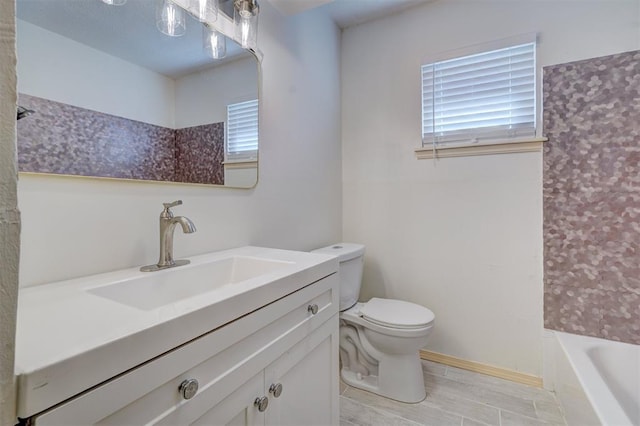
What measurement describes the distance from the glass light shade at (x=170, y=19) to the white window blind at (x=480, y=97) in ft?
5.07

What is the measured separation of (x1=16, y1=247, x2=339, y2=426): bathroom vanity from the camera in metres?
0.43

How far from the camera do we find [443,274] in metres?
2.02

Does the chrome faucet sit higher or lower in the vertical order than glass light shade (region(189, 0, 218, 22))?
lower

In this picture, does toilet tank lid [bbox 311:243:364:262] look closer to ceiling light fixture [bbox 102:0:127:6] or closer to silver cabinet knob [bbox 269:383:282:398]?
silver cabinet knob [bbox 269:383:282:398]

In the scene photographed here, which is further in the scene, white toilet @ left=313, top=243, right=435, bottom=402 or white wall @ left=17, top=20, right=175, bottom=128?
white toilet @ left=313, top=243, right=435, bottom=402

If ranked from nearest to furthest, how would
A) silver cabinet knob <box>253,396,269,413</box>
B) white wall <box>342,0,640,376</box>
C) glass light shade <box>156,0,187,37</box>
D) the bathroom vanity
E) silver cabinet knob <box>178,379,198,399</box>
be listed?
the bathroom vanity, silver cabinet knob <box>178,379,198,399</box>, silver cabinet knob <box>253,396,269,413</box>, glass light shade <box>156,0,187,37</box>, white wall <box>342,0,640,376</box>

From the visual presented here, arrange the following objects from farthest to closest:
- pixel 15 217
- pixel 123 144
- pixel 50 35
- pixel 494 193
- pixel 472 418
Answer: pixel 494 193 → pixel 472 418 → pixel 123 144 → pixel 50 35 → pixel 15 217

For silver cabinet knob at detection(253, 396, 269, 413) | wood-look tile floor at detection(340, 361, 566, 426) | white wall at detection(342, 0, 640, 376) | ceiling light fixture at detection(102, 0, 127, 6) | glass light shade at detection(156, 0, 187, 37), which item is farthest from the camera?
white wall at detection(342, 0, 640, 376)

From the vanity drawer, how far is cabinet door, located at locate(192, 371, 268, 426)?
0.02 metres

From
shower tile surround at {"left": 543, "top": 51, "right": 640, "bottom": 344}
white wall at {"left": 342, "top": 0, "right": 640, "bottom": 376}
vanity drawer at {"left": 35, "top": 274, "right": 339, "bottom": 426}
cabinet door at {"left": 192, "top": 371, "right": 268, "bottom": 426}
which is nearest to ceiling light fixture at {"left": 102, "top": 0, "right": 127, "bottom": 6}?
vanity drawer at {"left": 35, "top": 274, "right": 339, "bottom": 426}

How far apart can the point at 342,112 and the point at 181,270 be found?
179cm

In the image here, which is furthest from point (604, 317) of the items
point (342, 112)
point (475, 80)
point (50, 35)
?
point (50, 35)

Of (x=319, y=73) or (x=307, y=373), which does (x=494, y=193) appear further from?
(x=307, y=373)

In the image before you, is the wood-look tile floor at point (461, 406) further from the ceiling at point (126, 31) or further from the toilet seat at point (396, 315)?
the ceiling at point (126, 31)
